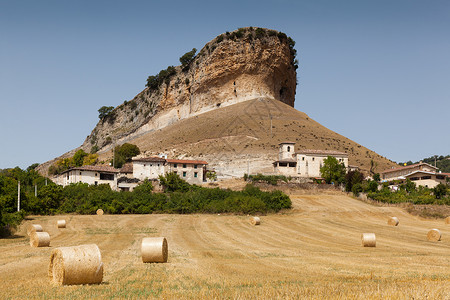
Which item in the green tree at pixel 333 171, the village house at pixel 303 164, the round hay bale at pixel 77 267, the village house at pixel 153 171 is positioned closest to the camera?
the round hay bale at pixel 77 267

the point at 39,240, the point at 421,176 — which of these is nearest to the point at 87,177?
the point at 39,240

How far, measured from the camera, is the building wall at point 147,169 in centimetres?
8431

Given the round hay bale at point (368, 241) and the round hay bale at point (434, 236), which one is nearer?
the round hay bale at point (368, 241)

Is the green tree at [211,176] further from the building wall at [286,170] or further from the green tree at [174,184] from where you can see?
the green tree at [174,184]

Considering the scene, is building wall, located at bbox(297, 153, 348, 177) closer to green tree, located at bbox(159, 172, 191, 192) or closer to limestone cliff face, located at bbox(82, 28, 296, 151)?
green tree, located at bbox(159, 172, 191, 192)

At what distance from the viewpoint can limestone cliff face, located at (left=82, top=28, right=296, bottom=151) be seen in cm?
15050

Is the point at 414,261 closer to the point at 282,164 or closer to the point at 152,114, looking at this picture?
the point at 282,164

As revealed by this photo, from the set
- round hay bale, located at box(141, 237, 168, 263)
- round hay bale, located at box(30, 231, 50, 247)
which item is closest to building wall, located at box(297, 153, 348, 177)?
round hay bale, located at box(30, 231, 50, 247)

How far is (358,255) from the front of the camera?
2350 centimetres

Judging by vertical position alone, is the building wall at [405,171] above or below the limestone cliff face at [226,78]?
below

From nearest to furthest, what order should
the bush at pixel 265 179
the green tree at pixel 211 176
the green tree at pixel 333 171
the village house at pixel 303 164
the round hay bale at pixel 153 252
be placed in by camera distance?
the round hay bale at pixel 153 252 → the bush at pixel 265 179 → the green tree at pixel 333 171 → the green tree at pixel 211 176 → the village house at pixel 303 164

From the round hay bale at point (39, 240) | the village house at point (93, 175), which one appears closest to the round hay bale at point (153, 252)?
the round hay bale at point (39, 240)

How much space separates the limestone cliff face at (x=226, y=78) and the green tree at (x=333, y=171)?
220 ft

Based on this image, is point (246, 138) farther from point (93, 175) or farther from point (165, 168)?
point (93, 175)
